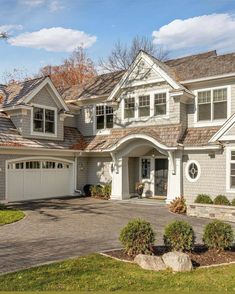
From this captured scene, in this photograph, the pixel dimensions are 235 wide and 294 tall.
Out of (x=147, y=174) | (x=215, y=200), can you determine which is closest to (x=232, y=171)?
(x=215, y=200)

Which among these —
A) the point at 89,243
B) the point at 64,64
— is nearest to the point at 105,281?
the point at 89,243

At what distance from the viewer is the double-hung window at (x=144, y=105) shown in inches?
887

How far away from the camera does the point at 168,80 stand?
69.3 feet

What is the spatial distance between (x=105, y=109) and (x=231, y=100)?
863 centimetres

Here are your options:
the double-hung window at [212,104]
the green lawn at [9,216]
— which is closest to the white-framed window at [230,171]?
the double-hung window at [212,104]

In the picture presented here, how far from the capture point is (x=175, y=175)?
20.5m

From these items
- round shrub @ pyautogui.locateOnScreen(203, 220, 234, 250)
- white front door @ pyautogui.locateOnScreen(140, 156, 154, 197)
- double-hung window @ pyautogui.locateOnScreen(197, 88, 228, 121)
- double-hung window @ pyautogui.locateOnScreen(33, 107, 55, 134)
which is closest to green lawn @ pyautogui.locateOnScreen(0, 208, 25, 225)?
double-hung window @ pyautogui.locateOnScreen(33, 107, 55, 134)

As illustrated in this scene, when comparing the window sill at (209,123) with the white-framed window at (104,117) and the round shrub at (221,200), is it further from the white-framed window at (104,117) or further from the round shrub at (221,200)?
the white-framed window at (104,117)

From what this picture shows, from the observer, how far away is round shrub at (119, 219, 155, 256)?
9.20 m

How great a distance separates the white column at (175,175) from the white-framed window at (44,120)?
25.5 ft

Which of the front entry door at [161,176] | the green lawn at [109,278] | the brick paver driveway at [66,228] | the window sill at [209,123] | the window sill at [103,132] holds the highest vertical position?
the window sill at [209,123]

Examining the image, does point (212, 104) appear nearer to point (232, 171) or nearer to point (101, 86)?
point (232, 171)

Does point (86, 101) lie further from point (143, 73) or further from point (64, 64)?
point (64, 64)

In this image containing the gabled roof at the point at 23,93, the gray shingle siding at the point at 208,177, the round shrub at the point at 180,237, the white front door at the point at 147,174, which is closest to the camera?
the round shrub at the point at 180,237
